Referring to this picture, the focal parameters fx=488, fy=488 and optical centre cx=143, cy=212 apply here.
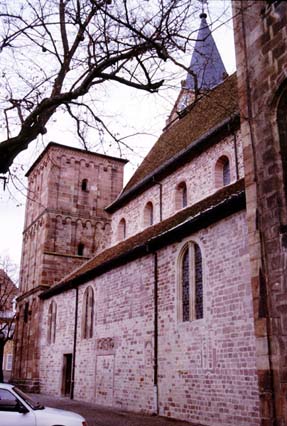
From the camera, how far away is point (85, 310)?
20.9 meters

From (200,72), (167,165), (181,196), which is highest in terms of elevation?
(200,72)

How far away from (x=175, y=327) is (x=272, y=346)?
665cm

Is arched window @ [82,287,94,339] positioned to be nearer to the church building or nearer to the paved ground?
the church building

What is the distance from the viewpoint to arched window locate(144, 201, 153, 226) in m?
20.5

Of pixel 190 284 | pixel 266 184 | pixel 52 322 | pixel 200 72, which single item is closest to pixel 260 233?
pixel 266 184

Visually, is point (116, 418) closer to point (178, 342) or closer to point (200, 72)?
point (178, 342)

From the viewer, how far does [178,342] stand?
1360cm

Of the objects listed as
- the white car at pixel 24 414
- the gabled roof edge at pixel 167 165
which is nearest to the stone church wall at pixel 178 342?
the gabled roof edge at pixel 167 165

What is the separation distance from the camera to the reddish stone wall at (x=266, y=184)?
7.33 metres

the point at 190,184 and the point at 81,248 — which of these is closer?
the point at 190,184

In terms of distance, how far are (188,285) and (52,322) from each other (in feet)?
43.8

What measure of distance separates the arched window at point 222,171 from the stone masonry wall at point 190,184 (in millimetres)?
108

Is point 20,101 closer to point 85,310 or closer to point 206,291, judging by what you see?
point 206,291

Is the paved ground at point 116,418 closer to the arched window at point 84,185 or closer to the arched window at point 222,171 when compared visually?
the arched window at point 222,171
